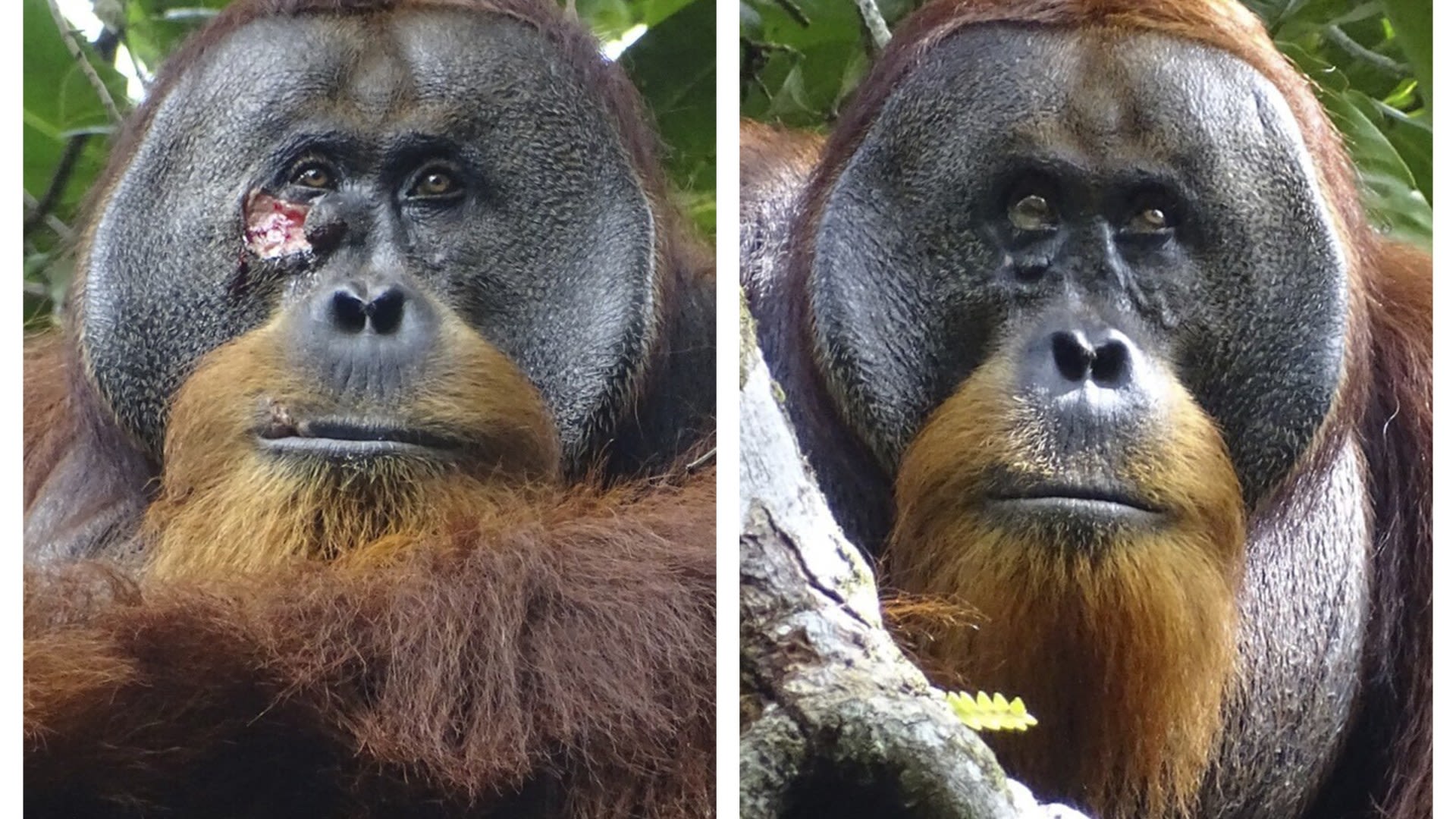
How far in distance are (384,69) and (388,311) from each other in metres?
0.27

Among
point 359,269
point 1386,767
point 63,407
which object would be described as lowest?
point 1386,767

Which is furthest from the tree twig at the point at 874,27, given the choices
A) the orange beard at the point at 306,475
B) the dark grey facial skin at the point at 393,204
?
the orange beard at the point at 306,475

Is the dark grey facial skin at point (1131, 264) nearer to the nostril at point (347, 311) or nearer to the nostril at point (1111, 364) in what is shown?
the nostril at point (1111, 364)

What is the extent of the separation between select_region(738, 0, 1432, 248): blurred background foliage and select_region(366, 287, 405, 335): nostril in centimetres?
45

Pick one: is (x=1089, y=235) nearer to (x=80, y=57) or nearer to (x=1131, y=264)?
(x=1131, y=264)

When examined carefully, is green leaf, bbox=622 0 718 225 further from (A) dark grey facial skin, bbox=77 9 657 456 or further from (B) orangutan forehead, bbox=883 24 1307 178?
(B) orangutan forehead, bbox=883 24 1307 178

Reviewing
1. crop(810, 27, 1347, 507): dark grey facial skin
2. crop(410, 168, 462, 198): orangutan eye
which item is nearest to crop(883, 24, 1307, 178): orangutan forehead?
crop(810, 27, 1347, 507): dark grey facial skin

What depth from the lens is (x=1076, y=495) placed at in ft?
6.08

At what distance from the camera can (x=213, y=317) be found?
6.34 feet

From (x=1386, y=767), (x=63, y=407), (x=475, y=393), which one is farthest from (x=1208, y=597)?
(x=63, y=407)

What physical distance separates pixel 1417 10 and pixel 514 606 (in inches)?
48.0

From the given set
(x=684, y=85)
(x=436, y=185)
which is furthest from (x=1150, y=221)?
(x=436, y=185)

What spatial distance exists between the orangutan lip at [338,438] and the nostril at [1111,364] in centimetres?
71
